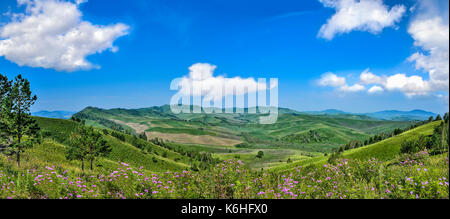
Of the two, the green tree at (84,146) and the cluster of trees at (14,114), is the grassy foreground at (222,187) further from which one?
the green tree at (84,146)

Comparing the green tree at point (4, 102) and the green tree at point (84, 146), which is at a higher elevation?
the green tree at point (4, 102)

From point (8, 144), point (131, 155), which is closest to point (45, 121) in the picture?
point (131, 155)

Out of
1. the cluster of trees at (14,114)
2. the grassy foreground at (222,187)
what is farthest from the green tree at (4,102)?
the grassy foreground at (222,187)

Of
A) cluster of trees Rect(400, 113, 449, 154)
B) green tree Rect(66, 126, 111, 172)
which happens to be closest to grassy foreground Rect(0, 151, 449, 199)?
cluster of trees Rect(400, 113, 449, 154)

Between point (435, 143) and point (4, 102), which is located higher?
point (4, 102)

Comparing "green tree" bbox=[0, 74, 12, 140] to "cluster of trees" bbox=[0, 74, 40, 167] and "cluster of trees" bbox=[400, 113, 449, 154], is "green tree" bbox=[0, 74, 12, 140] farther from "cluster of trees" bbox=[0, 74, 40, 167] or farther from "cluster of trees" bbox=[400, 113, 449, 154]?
"cluster of trees" bbox=[400, 113, 449, 154]

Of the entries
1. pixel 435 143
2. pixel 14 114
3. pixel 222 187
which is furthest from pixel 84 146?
pixel 435 143

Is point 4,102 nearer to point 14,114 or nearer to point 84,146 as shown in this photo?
point 14,114
